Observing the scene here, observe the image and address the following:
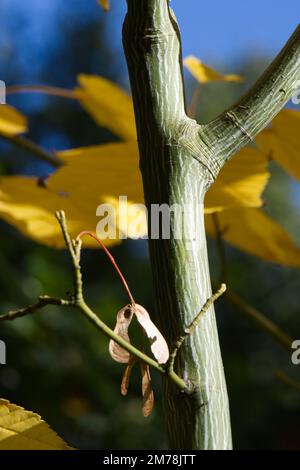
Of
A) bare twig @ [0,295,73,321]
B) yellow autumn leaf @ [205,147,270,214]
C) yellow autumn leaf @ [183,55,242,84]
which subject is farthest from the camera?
yellow autumn leaf @ [183,55,242,84]

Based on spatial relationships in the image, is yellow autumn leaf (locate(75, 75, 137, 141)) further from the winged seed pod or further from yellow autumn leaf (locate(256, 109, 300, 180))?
the winged seed pod

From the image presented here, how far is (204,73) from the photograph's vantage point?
18.7 inches

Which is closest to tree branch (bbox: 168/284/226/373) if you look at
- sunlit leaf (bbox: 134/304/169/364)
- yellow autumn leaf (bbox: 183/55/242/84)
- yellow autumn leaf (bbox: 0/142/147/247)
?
sunlit leaf (bbox: 134/304/169/364)

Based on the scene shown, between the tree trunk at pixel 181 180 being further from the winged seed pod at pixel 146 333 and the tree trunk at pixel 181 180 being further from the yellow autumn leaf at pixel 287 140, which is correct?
the yellow autumn leaf at pixel 287 140

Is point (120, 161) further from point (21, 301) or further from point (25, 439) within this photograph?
point (21, 301)

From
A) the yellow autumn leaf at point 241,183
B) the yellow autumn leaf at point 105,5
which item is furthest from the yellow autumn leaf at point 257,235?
the yellow autumn leaf at point 105,5

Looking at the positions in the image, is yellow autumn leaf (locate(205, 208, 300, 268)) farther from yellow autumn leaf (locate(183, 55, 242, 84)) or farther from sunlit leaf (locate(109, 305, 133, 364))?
sunlit leaf (locate(109, 305, 133, 364))

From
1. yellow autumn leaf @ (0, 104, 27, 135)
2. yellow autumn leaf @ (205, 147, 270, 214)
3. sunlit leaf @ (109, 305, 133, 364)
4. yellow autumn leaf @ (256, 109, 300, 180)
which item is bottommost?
sunlit leaf @ (109, 305, 133, 364)

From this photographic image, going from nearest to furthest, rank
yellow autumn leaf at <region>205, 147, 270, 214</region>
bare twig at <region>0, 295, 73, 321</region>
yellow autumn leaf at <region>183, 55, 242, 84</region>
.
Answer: bare twig at <region>0, 295, 73, 321</region> → yellow autumn leaf at <region>205, 147, 270, 214</region> → yellow autumn leaf at <region>183, 55, 242, 84</region>

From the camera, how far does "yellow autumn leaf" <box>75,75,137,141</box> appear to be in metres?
0.51

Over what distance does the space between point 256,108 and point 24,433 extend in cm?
13

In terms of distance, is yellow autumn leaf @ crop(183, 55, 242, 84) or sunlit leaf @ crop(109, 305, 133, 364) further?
yellow autumn leaf @ crop(183, 55, 242, 84)

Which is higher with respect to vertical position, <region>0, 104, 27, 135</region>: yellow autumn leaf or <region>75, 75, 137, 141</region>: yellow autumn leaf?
<region>75, 75, 137, 141</region>: yellow autumn leaf
